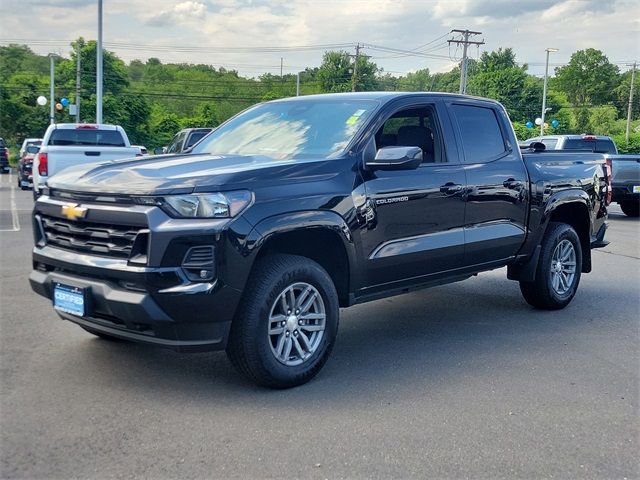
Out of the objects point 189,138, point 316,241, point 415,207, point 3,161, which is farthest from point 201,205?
point 3,161

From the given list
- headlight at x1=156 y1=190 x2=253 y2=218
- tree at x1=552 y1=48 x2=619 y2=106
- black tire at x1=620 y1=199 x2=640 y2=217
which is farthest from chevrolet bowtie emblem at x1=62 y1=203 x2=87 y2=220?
tree at x1=552 y1=48 x2=619 y2=106

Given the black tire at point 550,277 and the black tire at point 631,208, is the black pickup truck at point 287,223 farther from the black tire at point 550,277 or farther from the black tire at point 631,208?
the black tire at point 631,208

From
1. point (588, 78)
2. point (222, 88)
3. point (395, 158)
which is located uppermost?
point (588, 78)

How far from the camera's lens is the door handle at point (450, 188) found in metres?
5.51

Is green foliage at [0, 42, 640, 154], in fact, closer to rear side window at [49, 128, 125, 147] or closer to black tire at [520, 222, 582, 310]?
rear side window at [49, 128, 125, 147]

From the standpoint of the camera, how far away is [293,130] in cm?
546

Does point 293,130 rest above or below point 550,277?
above

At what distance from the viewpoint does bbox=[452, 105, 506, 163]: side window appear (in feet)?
19.6

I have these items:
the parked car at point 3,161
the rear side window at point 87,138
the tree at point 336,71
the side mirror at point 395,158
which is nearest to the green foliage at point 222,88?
the tree at point 336,71

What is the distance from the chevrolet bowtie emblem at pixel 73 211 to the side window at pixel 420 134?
247 cm

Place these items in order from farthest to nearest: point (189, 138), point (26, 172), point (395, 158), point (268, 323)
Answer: point (26, 172) → point (189, 138) → point (395, 158) → point (268, 323)

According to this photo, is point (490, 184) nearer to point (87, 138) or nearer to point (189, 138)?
point (87, 138)

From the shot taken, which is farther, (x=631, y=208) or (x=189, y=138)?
(x=189, y=138)

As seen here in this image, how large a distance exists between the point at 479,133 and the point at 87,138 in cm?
1221
